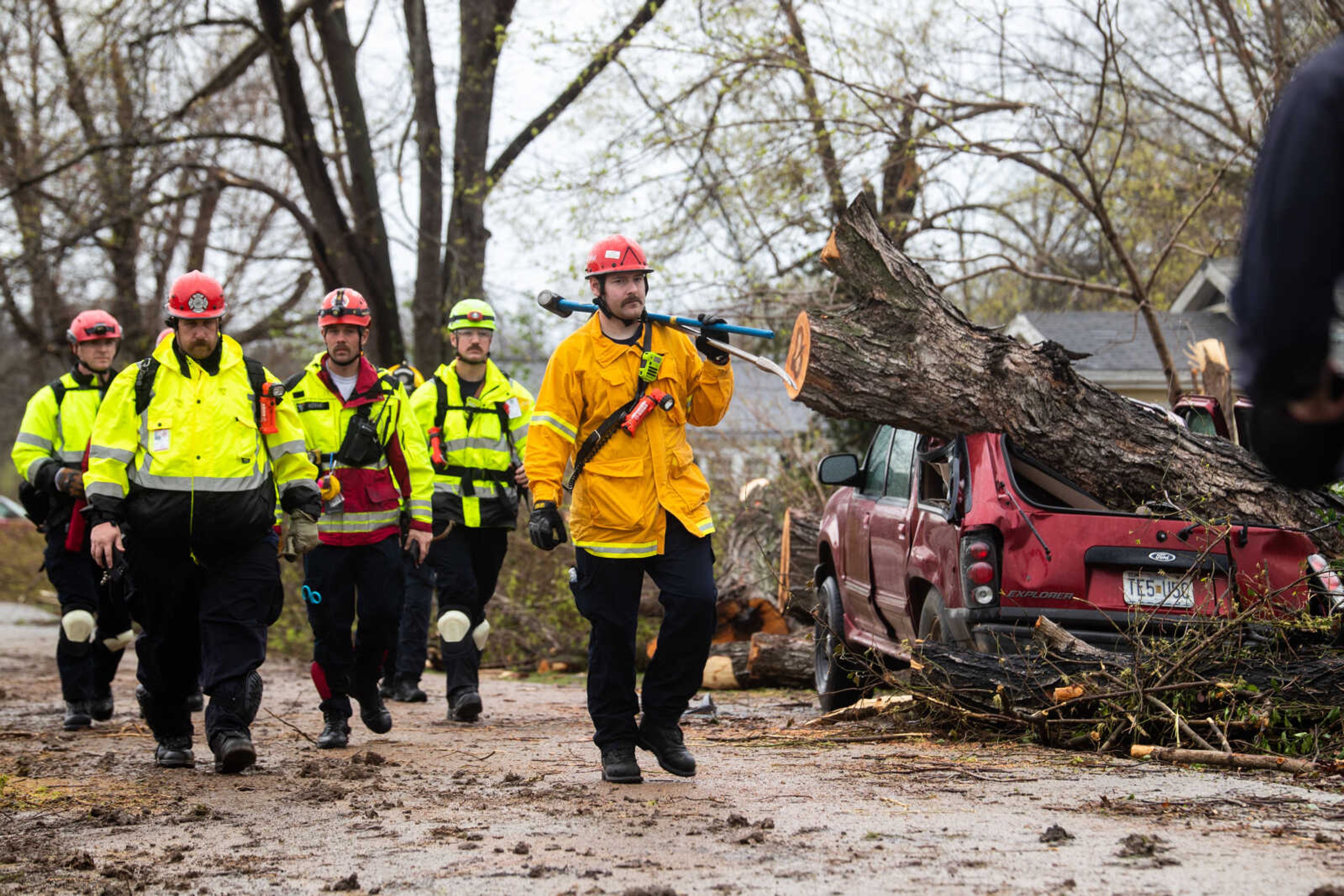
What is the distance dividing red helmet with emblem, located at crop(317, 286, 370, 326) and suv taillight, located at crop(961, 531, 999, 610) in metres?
3.26

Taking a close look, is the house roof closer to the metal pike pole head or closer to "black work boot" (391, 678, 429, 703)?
"black work boot" (391, 678, 429, 703)

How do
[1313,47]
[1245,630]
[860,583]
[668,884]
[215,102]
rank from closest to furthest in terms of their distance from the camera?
[668,884]
[1245,630]
[860,583]
[1313,47]
[215,102]

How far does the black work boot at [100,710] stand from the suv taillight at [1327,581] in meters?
6.67

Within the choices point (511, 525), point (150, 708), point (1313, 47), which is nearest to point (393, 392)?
point (511, 525)

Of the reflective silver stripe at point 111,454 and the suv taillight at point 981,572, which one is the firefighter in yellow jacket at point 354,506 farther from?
the suv taillight at point 981,572

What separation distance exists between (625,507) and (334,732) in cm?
260

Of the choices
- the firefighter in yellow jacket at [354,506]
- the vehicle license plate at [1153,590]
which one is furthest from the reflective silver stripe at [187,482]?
the vehicle license plate at [1153,590]

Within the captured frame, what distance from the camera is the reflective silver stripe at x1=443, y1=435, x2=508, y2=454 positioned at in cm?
892

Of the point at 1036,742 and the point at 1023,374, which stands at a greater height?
the point at 1023,374

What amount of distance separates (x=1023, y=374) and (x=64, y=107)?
16462 millimetres

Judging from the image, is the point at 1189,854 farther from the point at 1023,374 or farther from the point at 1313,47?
the point at 1313,47

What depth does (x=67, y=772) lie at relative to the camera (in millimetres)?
6676

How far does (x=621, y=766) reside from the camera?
5.91 meters

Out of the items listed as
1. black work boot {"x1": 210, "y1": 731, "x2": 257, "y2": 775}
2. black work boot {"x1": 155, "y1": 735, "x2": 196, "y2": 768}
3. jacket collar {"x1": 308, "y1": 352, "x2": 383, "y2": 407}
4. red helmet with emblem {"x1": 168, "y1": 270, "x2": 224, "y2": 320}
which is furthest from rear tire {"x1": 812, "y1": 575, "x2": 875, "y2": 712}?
red helmet with emblem {"x1": 168, "y1": 270, "x2": 224, "y2": 320}
